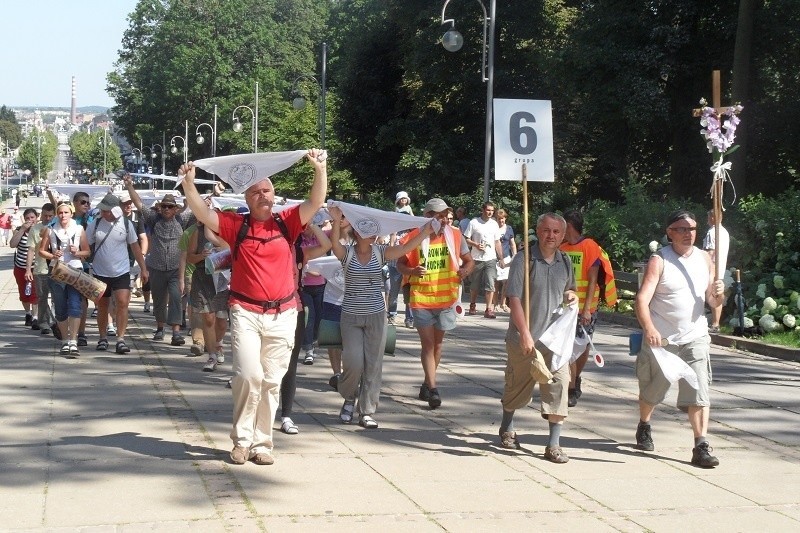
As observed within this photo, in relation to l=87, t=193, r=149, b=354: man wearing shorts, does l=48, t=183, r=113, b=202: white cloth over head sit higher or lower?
higher

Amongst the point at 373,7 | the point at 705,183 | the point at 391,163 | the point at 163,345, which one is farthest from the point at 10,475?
the point at 373,7

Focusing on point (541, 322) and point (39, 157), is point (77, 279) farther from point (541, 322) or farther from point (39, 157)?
point (39, 157)

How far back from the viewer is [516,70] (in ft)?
144

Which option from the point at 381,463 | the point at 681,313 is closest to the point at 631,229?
the point at 681,313

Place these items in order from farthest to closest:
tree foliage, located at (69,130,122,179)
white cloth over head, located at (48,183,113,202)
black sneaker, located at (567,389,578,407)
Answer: tree foliage, located at (69,130,122,179) → white cloth over head, located at (48,183,113,202) → black sneaker, located at (567,389,578,407)

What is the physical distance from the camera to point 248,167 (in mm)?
7863

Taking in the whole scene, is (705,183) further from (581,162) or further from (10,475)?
(10,475)

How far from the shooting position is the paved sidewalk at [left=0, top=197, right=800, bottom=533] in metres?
6.43

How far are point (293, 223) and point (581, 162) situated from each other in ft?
121

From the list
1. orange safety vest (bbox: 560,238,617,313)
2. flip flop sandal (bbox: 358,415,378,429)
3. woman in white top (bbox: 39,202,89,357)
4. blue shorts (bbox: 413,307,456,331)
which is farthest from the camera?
woman in white top (bbox: 39,202,89,357)

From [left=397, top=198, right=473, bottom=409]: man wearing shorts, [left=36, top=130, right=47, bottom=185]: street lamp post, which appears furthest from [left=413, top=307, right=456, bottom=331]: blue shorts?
[left=36, top=130, right=47, bottom=185]: street lamp post

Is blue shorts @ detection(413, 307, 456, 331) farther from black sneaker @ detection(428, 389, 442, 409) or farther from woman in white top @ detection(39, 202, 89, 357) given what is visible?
woman in white top @ detection(39, 202, 89, 357)

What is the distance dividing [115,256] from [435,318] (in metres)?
4.87

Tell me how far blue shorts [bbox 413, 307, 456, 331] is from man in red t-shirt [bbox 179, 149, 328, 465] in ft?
8.02
